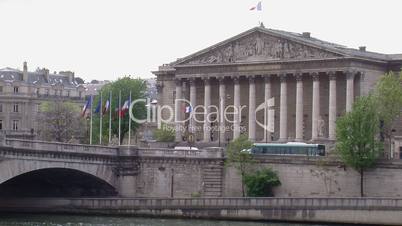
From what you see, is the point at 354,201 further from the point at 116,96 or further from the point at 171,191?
the point at 116,96

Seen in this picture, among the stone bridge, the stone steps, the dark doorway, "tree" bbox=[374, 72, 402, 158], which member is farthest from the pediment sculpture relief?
the dark doorway

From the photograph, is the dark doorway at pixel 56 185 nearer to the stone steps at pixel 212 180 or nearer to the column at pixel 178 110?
the stone steps at pixel 212 180

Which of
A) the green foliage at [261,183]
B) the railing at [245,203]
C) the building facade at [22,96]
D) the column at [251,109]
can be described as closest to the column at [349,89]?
the column at [251,109]

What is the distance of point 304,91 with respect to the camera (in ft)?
432

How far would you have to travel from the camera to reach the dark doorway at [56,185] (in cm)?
10375

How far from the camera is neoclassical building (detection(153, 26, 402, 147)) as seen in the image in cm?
12750

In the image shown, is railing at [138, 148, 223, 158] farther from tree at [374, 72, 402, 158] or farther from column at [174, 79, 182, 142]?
column at [174, 79, 182, 142]

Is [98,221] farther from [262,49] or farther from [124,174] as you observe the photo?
[262,49]

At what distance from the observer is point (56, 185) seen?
10806 cm

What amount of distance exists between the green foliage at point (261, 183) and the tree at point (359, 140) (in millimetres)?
6572

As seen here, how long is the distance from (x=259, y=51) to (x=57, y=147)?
124 feet

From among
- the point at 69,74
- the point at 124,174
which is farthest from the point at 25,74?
the point at 124,174

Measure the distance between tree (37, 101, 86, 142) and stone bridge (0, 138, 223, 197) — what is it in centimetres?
4737

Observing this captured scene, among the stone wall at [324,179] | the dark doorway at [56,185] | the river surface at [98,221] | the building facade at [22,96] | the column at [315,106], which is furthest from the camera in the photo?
the building facade at [22,96]
